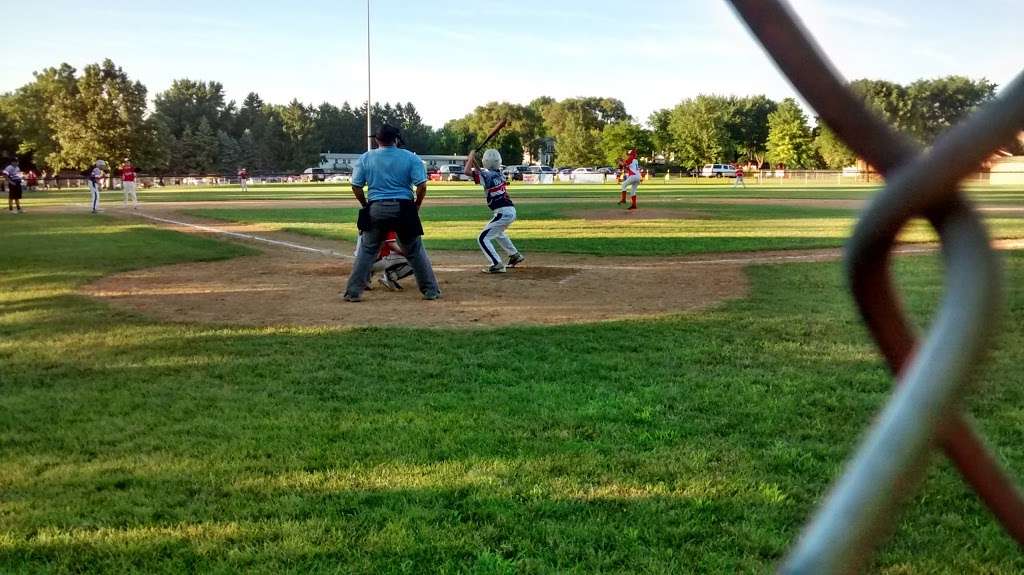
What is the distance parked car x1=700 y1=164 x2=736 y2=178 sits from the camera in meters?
104

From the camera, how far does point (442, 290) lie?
11203 millimetres

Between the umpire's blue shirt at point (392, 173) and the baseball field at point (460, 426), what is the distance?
1355 mm

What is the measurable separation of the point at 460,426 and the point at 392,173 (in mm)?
5306

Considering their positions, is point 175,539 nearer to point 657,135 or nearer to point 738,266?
point 738,266

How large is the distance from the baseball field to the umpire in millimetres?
773

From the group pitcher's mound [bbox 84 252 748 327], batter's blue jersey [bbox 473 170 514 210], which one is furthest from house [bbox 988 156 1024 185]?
batter's blue jersey [bbox 473 170 514 210]

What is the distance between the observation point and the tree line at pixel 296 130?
8119cm

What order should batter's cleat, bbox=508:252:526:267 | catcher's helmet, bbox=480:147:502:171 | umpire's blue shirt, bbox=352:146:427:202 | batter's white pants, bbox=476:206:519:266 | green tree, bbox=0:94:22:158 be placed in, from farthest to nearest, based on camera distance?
1. green tree, bbox=0:94:22:158
2. batter's cleat, bbox=508:252:526:267
3. batter's white pants, bbox=476:206:519:266
4. catcher's helmet, bbox=480:147:502:171
5. umpire's blue shirt, bbox=352:146:427:202

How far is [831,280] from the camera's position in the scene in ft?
39.0

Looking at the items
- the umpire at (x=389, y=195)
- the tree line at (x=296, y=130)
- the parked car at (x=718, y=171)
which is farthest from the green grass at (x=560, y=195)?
the parked car at (x=718, y=171)

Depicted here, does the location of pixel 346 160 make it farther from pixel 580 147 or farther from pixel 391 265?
pixel 391 265

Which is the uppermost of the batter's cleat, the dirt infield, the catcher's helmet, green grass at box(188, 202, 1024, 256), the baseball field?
the catcher's helmet

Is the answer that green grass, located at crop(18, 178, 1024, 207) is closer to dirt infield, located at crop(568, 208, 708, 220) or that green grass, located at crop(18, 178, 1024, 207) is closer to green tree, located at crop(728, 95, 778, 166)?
dirt infield, located at crop(568, 208, 708, 220)

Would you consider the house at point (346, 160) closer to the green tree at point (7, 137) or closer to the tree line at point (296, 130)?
the tree line at point (296, 130)
